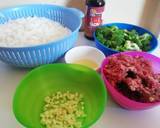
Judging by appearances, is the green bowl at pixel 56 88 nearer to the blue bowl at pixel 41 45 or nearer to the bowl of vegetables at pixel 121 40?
the blue bowl at pixel 41 45

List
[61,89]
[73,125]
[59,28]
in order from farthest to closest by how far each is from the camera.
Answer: [59,28] → [61,89] → [73,125]

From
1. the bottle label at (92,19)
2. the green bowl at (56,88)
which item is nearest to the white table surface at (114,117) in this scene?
the green bowl at (56,88)

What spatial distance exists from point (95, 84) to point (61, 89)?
0.10m

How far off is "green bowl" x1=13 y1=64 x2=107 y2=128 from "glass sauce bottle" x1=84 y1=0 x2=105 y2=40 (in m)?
0.26

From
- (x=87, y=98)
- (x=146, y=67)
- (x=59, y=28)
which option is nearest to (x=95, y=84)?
(x=87, y=98)

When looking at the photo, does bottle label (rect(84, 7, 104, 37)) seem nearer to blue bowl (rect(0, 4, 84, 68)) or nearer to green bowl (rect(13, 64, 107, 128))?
blue bowl (rect(0, 4, 84, 68))

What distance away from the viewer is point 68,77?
0.58m

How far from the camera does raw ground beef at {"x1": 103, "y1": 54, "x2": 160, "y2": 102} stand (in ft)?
1.59

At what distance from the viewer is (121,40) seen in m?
0.72

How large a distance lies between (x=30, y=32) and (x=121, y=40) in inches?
12.3

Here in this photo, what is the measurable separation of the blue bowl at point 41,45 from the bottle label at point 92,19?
0.23 feet

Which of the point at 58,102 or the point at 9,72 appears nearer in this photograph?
the point at 58,102

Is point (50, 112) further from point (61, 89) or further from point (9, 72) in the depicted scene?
point (9, 72)

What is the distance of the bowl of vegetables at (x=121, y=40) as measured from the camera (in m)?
0.69
